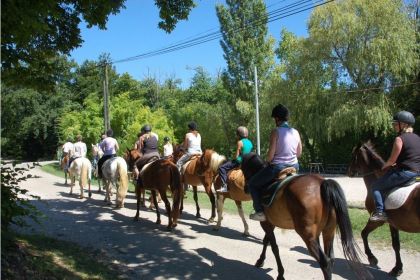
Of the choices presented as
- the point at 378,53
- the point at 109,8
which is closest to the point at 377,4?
the point at 378,53

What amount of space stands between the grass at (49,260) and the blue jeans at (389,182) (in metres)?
4.30

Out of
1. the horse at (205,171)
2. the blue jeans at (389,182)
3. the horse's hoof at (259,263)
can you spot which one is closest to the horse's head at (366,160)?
the blue jeans at (389,182)

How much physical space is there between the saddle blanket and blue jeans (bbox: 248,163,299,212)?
1465 mm

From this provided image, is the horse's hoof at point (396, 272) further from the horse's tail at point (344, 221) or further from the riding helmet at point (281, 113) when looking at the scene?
the riding helmet at point (281, 113)

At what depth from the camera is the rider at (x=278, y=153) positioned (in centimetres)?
656

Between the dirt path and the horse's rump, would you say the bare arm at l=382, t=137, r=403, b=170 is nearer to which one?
the horse's rump

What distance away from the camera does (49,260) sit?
661 centimetres

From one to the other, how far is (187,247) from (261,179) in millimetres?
2742

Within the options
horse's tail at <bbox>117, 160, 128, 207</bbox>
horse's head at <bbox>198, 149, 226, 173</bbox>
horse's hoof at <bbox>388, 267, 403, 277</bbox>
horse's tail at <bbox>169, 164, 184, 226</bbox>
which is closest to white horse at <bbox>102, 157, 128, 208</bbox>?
horse's tail at <bbox>117, 160, 128, 207</bbox>

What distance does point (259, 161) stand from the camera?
7164 millimetres

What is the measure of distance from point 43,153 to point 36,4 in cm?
5436

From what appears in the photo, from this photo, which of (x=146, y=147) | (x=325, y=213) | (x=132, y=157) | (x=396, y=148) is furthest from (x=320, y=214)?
(x=132, y=157)

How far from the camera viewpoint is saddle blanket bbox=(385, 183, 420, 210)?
6.23 metres

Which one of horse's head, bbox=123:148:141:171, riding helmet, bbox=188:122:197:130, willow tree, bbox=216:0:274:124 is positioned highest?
willow tree, bbox=216:0:274:124
